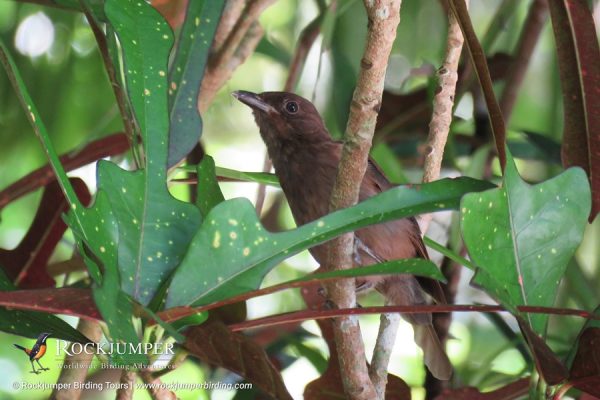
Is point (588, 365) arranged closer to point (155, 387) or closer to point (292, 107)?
point (155, 387)

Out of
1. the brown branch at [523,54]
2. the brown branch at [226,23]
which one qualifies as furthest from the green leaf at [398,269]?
the brown branch at [523,54]

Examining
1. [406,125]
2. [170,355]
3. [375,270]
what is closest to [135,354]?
[170,355]

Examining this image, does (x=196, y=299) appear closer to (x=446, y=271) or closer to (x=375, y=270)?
(x=375, y=270)

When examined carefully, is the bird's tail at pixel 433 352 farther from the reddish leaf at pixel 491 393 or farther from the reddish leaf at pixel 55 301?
the reddish leaf at pixel 55 301

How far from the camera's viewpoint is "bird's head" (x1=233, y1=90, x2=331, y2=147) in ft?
9.45

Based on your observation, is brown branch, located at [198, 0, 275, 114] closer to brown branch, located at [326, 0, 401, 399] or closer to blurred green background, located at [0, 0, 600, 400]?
blurred green background, located at [0, 0, 600, 400]

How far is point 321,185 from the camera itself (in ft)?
8.73

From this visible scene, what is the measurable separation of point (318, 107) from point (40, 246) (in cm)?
174

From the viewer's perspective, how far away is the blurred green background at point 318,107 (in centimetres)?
324

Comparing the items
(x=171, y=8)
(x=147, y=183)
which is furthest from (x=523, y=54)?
(x=147, y=183)

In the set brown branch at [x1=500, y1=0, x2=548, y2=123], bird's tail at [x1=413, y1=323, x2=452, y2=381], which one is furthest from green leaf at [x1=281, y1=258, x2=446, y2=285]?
brown branch at [x1=500, y1=0, x2=548, y2=123]

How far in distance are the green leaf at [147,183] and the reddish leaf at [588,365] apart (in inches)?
29.7

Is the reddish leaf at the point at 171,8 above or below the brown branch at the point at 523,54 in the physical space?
above

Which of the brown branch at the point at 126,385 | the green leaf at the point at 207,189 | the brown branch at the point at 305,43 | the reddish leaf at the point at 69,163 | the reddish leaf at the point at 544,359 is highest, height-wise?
the brown branch at the point at 305,43
